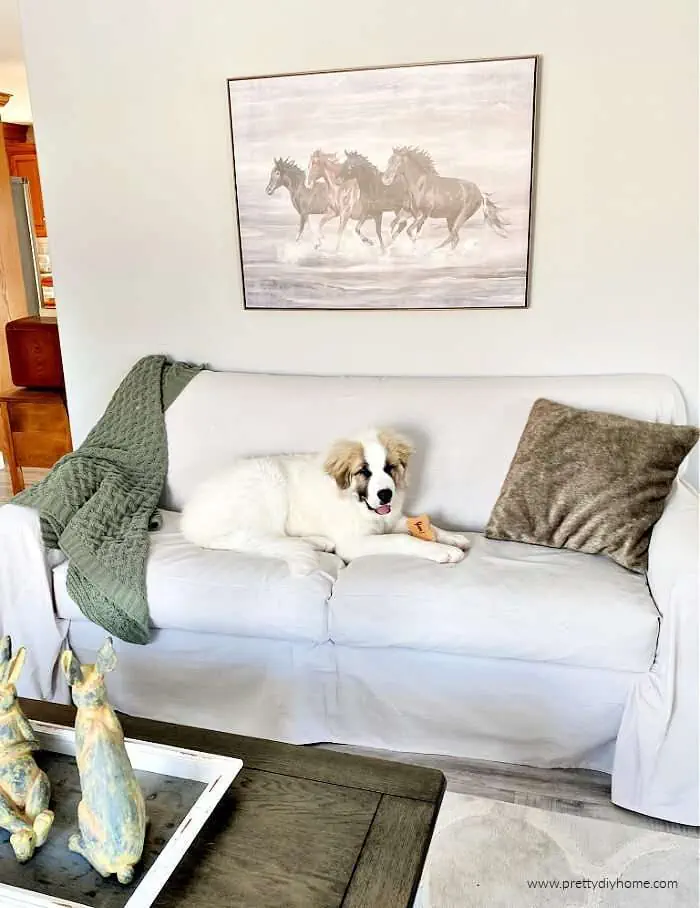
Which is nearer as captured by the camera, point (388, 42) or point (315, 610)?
point (315, 610)

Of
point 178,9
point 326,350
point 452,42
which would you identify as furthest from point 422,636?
point 178,9

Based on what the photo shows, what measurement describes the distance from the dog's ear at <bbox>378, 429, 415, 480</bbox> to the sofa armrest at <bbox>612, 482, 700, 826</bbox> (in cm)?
72

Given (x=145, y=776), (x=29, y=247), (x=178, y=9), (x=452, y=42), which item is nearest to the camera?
(x=145, y=776)

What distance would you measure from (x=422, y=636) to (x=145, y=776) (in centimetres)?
84

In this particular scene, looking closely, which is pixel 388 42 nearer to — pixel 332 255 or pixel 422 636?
pixel 332 255

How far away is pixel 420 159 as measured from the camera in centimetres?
255

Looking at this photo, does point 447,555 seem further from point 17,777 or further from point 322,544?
point 17,777

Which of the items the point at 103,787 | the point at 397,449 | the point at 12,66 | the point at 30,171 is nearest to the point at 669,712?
the point at 397,449

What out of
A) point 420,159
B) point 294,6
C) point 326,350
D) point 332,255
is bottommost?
point 326,350

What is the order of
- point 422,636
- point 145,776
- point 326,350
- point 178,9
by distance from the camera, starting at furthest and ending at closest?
point 326,350 → point 178,9 → point 422,636 → point 145,776

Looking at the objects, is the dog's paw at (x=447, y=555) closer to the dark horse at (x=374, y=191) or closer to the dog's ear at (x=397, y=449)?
the dog's ear at (x=397, y=449)

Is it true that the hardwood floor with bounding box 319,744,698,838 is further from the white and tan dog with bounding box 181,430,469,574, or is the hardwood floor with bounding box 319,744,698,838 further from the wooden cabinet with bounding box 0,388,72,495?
the wooden cabinet with bounding box 0,388,72,495

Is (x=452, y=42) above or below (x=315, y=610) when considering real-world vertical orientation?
above

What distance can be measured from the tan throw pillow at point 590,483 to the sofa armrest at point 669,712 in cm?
17
